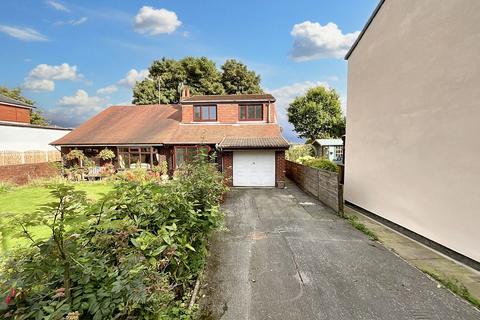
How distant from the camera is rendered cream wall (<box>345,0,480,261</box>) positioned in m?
4.68

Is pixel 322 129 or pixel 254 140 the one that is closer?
pixel 254 140

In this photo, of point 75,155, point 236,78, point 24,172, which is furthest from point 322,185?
point 236,78

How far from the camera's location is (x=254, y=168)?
13.3 m

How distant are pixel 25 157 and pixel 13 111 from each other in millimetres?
10686

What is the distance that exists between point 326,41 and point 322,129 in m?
12.9

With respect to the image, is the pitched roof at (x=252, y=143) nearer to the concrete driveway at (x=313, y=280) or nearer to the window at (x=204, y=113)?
the window at (x=204, y=113)

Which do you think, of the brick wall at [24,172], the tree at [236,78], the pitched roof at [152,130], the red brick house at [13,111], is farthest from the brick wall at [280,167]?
the red brick house at [13,111]

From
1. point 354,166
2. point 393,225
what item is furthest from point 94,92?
point 393,225

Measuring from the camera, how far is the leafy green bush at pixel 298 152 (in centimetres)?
2309

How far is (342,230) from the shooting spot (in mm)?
6715

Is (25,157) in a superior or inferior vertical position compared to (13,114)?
inferior

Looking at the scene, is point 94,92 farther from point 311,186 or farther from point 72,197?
point 72,197

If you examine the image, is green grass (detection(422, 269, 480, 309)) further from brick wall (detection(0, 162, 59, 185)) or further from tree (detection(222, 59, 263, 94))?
tree (detection(222, 59, 263, 94))

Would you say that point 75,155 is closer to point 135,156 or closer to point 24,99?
point 135,156
